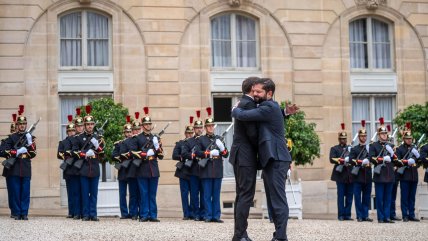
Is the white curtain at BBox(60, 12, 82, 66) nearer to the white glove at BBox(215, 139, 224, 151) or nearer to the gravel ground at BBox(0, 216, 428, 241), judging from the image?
the white glove at BBox(215, 139, 224, 151)

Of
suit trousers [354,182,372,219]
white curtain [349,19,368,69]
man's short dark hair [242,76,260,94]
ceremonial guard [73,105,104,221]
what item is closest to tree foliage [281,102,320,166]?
suit trousers [354,182,372,219]

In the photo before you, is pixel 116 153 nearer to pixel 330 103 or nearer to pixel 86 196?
pixel 86 196

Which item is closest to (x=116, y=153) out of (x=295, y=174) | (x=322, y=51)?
(x=295, y=174)

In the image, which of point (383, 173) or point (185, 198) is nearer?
point (185, 198)

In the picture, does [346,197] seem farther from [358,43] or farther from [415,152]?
[358,43]

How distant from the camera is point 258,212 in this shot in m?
24.2

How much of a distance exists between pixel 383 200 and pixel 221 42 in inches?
285

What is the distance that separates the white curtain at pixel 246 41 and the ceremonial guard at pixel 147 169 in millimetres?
7363

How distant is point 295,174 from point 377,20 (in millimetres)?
5218

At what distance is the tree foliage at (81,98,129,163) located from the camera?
21812 mm

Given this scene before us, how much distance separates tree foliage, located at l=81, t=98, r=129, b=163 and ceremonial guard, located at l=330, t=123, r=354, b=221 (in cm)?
478

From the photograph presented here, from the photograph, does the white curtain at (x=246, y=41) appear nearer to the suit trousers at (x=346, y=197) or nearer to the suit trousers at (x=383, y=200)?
the suit trousers at (x=346, y=197)

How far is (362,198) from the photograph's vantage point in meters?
21.7

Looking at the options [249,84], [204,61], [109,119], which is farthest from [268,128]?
[204,61]
